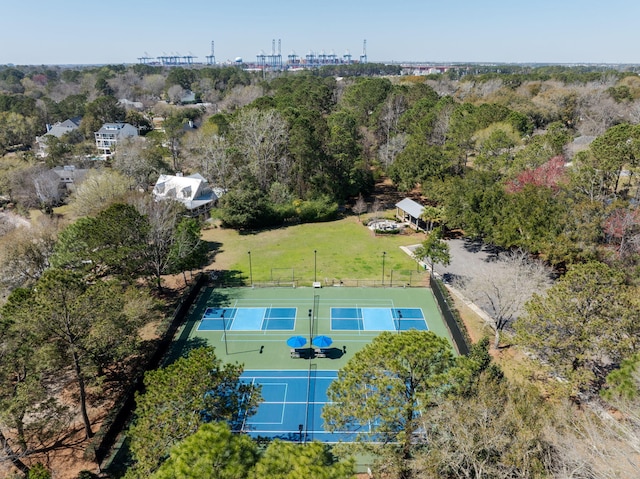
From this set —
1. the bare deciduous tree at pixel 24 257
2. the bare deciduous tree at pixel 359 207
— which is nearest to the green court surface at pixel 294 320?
the bare deciduous tree at pixel 24 257

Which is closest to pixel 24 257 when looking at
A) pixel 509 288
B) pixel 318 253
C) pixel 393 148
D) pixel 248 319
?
pixel 248 319

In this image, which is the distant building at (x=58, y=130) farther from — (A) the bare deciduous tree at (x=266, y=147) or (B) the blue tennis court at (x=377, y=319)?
(B) the blue tennis court at (x=377, y=319)

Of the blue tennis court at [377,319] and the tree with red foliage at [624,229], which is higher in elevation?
the tree with red foliage at [624,229]

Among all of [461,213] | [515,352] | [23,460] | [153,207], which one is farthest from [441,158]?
[23,460]

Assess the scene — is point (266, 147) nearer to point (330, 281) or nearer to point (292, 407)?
point (330, 281)

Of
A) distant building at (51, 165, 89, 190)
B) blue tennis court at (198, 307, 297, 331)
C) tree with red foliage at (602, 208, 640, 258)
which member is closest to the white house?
distant building at (51, 165, 89, 190)

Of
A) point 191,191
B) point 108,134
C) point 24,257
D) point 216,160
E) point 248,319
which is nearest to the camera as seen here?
point 24,257
